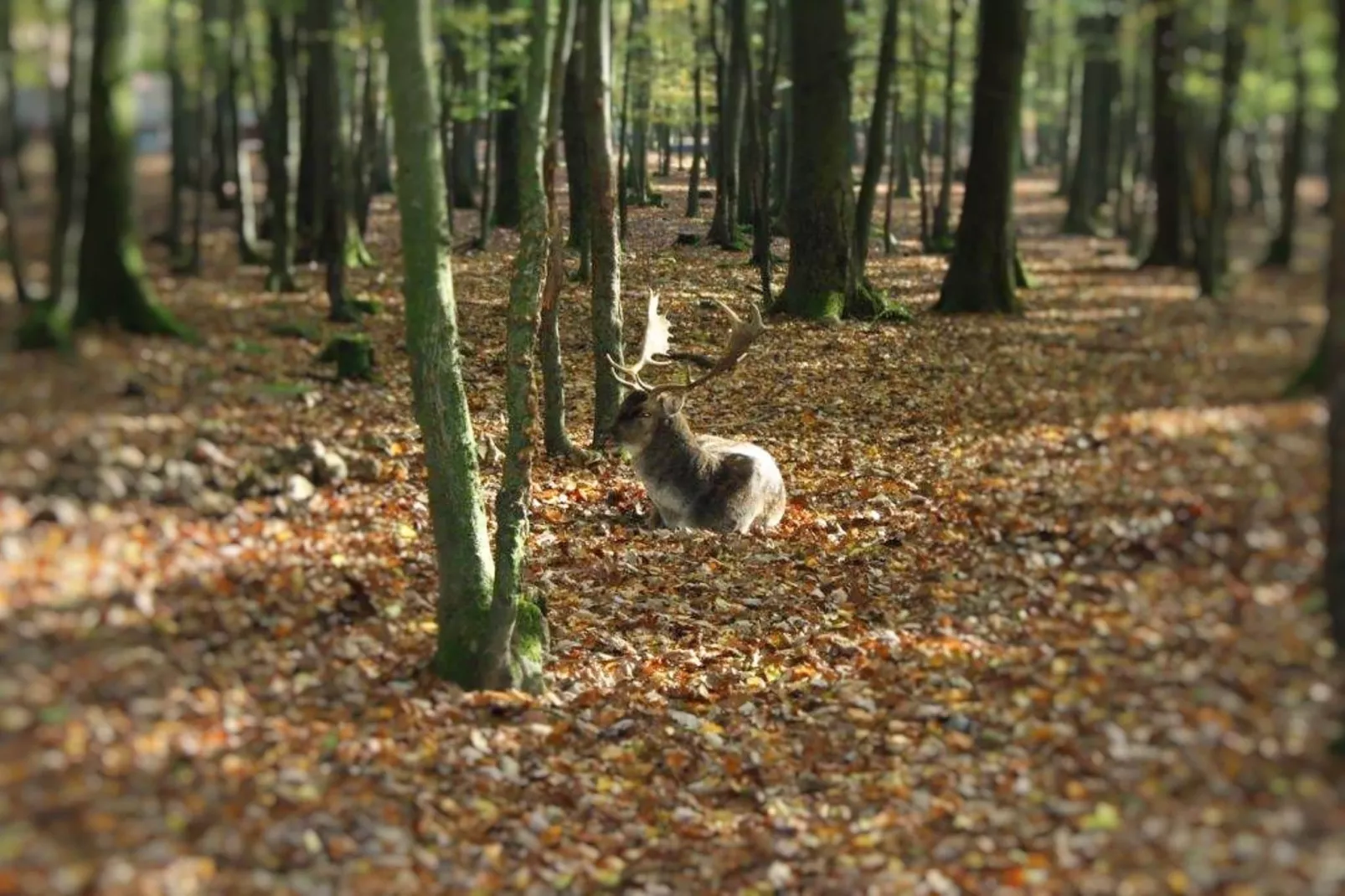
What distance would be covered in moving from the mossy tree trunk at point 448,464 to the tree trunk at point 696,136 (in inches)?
169

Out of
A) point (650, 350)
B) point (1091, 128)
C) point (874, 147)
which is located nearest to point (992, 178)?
point (874, 147)

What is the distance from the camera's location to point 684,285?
9.88 metres

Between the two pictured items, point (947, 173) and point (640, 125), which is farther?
point (947, 173)

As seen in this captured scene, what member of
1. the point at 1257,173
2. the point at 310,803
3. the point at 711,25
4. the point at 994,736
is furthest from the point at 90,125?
the point at 711,25

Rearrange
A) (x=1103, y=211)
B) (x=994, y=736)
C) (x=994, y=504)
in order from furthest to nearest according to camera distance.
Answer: (x=1103, y=211) → (x=994, y=504) → (x=994, y=736)

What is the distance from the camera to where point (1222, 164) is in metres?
6.54

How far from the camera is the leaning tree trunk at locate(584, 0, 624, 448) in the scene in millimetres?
8672

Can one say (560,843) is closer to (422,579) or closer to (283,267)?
(422,579)

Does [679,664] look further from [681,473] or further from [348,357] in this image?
[348,357]

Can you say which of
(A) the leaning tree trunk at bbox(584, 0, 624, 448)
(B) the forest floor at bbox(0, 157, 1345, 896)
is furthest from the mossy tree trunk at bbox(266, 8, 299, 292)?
(A) the leaning tree trunk at bbox(584, 0, 624, 448)

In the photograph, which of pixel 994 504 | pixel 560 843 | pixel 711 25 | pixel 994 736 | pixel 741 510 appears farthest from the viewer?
pixel 711 25

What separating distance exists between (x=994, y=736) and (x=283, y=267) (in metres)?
7.56

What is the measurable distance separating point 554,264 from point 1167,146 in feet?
22.2

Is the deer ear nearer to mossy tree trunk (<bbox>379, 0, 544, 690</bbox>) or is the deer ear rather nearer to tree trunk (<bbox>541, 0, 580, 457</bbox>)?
tree trunk (<bbox>541, 0, 580, 457</bbox>)
